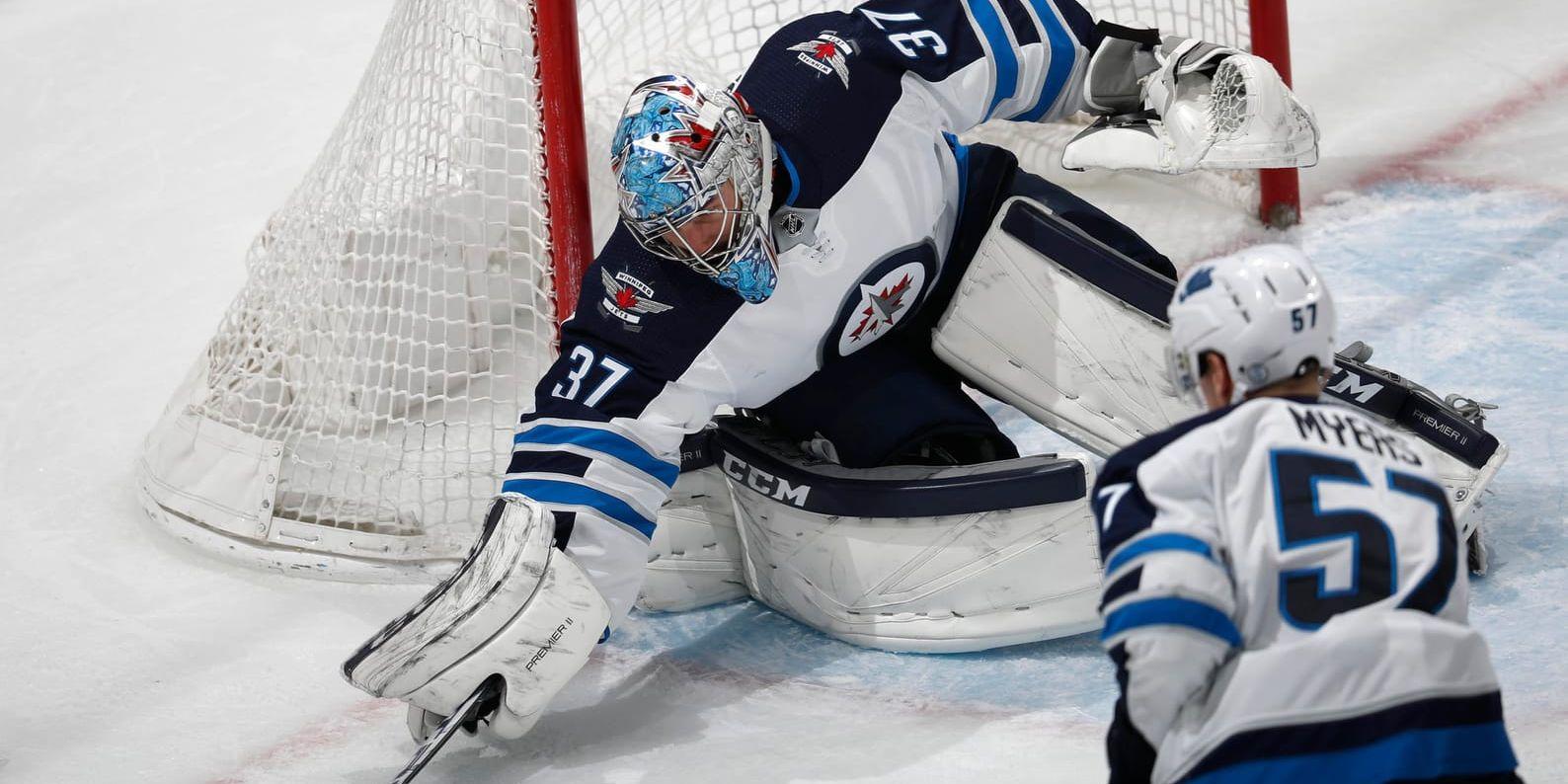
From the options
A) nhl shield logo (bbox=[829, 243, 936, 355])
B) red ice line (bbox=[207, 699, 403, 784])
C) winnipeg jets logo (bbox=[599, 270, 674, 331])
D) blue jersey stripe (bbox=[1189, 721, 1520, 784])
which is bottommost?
red ice line (bbox=[207, 699, 403, 784])

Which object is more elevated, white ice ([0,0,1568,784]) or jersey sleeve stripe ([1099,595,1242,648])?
jersey sleeve stripe ([1099,595,1242,648])

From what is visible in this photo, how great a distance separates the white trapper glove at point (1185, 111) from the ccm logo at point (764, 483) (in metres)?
0.68

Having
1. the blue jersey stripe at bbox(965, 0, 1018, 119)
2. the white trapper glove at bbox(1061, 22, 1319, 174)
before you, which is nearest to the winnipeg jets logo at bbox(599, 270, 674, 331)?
the blue jersey stripe at bbox(965, 0, 1018, 119)

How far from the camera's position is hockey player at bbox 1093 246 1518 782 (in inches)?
56.0

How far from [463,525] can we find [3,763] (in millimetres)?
773

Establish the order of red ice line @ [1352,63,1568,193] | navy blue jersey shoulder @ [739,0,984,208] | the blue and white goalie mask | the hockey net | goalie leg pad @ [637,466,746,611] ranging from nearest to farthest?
the blue and white goalie mask
navy blue jersey shoulder @ [739,0,984,208]
goalie leg pad @ [637,466,746,611]
the hockey net
red ice line @ [1352,63,1568,193]

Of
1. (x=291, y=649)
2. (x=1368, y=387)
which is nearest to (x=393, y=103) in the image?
(x=291, y=649)

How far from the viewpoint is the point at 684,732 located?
235 centimetres

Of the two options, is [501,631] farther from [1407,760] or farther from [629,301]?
[1407,760]

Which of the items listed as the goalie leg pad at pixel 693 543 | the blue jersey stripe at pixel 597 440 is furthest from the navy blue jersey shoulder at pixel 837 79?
the goalie leg pad at pixel 693 543

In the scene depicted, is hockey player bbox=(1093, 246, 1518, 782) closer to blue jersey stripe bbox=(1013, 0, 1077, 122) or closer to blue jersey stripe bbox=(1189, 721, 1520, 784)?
blue jersey stripe bbox=(1189, 721, 1520, 784)

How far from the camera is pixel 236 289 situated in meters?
3.89

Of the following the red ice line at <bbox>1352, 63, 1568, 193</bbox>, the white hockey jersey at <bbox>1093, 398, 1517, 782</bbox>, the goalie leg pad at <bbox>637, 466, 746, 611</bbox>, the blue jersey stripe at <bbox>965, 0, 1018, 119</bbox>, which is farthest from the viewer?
the red ice line at <bbox>1352, 63, 1568, 193</bbox>

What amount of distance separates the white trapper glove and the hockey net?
2.74ft
